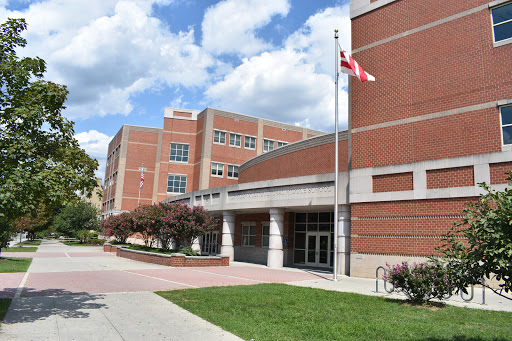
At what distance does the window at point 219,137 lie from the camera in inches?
2019

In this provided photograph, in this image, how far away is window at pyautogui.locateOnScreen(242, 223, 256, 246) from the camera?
98.2 feet

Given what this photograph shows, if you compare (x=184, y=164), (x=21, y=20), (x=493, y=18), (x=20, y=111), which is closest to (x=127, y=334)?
(x=20, y=111)

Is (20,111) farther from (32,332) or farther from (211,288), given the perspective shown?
(211,288)

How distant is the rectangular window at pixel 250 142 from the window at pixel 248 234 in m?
23.2

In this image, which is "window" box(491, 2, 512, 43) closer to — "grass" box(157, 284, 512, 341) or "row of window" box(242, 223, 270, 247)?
"grass" box(157, 284, 512, 341)

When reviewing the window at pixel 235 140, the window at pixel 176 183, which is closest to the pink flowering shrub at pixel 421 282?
the window at pixel 235 140

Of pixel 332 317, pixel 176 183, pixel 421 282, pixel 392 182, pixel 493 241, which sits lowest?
pixel 332 317

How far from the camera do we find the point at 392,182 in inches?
685

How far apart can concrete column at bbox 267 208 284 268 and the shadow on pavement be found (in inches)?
524

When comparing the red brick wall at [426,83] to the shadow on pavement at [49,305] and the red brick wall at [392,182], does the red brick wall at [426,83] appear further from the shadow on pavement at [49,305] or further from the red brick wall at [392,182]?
the shadow on pavement at [49,305]

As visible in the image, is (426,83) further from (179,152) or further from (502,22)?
(179,152)

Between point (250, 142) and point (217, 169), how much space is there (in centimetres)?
613

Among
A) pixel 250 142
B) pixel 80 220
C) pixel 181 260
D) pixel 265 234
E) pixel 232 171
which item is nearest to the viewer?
pixel 181 260

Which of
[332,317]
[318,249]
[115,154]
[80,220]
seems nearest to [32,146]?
[332,317]
